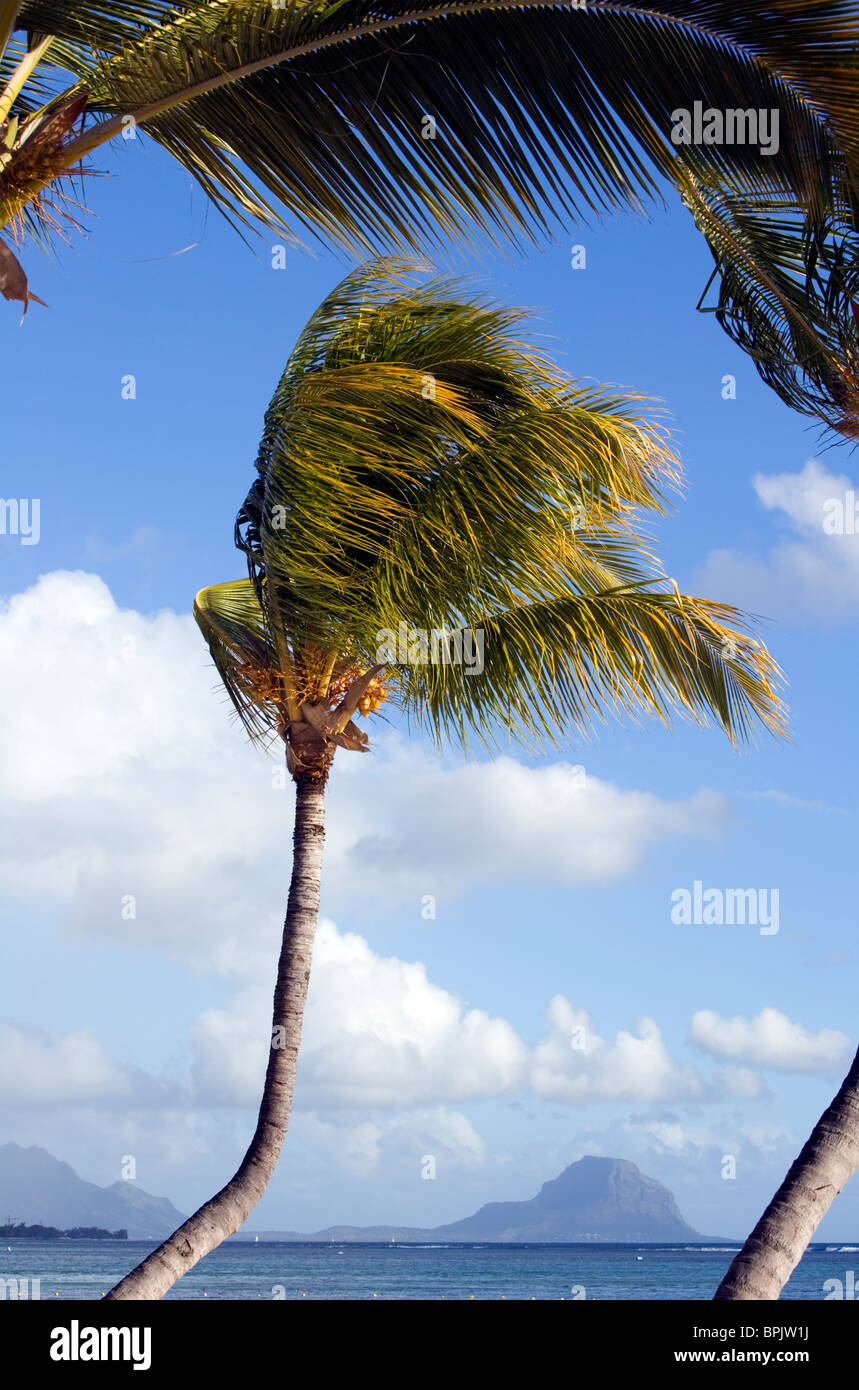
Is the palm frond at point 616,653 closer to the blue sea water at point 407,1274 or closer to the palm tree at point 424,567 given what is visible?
the palm tree at point 424,567

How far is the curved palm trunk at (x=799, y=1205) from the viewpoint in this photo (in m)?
5.36

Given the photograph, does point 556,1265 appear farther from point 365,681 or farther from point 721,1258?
point 365,681

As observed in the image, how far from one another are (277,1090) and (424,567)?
4312mm

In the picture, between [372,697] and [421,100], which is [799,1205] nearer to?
[421,100]

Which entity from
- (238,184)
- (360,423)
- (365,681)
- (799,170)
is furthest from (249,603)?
(799,170)

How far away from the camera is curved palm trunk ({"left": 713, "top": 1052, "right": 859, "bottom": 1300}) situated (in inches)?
211

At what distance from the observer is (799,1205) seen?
5441 millimetres

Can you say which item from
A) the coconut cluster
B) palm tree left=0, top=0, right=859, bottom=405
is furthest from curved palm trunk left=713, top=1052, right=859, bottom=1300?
the coconut cluster

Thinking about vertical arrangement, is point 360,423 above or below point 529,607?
above

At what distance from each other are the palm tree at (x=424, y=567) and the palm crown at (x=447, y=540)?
2 cm

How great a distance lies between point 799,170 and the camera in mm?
4629

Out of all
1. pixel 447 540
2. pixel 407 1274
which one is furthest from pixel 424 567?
pixel 407 1274

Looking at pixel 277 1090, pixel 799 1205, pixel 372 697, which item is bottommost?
pixel 799 1205

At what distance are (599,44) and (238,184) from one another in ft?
4.63
